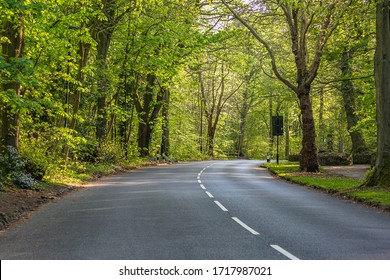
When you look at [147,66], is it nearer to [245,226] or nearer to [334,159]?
[334,159]

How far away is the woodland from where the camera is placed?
1744 cm

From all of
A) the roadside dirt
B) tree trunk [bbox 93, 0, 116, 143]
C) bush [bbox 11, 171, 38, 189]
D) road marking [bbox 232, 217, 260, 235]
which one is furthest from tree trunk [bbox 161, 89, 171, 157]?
road marking [bbox 232, 217, 260, 235]

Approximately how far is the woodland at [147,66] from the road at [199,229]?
13.1 ft

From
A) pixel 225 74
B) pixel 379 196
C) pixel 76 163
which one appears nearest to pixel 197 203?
pixel 379 196

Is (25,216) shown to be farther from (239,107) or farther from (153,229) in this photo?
(239,107)

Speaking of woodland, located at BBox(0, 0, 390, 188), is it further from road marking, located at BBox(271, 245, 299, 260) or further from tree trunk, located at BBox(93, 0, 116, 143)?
road marking, located at BBox(271, 245, 299, 260)

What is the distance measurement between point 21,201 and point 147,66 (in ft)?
72.5

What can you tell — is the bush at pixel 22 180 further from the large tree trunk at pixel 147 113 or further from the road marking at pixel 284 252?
the large tree trunk at pixel 147 113

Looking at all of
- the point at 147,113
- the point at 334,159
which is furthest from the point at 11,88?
the point at 334,159

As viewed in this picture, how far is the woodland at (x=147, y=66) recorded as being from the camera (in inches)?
687

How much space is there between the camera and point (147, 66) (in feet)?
114

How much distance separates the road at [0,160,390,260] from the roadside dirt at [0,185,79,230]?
0.42 m

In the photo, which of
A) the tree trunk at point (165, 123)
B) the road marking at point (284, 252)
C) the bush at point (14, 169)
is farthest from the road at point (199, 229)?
the tree trunk at point (165, 123)

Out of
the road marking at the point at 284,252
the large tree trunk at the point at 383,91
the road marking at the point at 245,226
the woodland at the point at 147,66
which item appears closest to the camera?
the road marking at the point at 284,252
